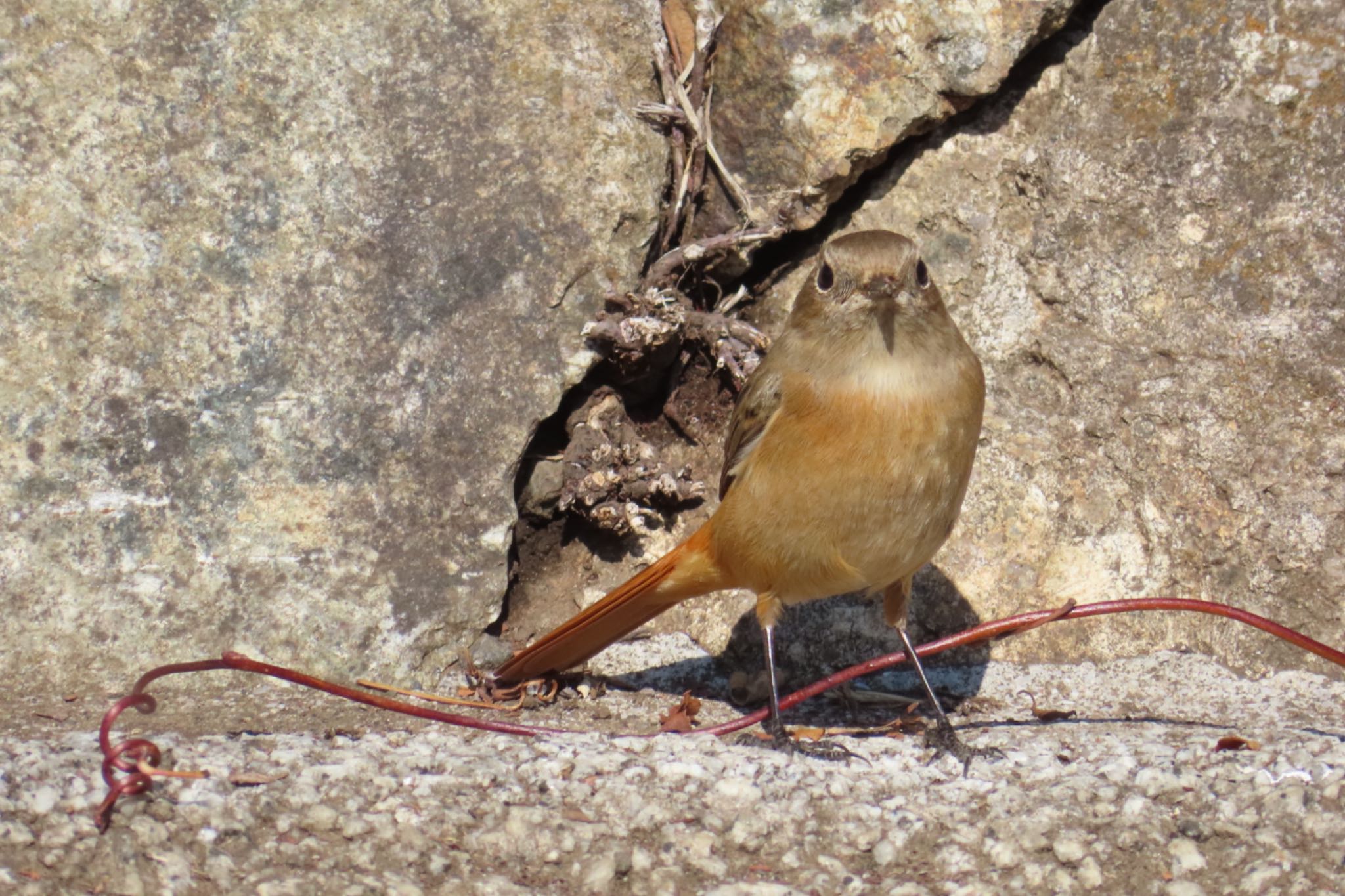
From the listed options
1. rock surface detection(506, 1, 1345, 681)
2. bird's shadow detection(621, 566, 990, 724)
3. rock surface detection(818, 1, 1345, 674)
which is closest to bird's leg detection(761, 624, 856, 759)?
bird's shadow detection(621, 566, 990, 724)

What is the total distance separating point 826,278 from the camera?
425 centimetres

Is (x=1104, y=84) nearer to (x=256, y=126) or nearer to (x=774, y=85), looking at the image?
(x=774, y=85)

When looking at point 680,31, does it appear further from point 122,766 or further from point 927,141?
point 122,766

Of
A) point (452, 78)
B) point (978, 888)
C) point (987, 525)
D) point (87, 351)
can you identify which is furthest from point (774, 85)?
point (978, 888)

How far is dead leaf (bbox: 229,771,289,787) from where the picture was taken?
346cm

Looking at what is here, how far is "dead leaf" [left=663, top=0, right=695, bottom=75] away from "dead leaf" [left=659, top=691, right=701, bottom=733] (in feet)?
7.53

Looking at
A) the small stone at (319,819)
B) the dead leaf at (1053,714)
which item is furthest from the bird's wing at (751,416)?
the small stone at (319,819)

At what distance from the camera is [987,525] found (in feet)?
16.3

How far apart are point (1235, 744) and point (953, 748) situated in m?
0.78

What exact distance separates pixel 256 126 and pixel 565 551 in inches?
71.0

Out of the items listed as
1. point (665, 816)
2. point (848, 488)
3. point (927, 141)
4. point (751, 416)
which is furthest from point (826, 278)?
point (665, 816)

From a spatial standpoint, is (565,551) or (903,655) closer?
(903,655)

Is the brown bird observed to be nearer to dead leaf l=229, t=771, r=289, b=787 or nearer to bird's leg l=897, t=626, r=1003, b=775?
bird's leg l=897, t=626, r=1003, b=775

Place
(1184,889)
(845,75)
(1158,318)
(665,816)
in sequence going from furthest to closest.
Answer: (845,75) → (1158,318) → (665,816) → (1184,889)
